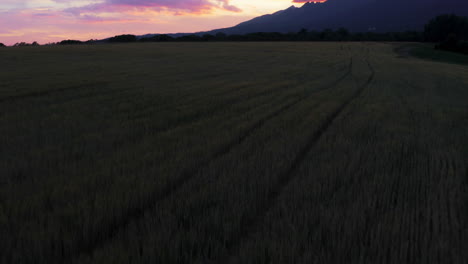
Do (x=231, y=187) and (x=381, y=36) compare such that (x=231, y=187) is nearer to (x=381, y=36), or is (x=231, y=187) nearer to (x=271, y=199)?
(x=271, y=199)

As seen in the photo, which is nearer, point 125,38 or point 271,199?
point 271,199

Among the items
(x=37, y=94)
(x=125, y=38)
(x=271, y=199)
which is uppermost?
(x=125, y=38)

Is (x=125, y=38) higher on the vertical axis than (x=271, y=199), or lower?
higher

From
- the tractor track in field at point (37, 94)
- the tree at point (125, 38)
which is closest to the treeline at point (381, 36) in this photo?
the tree at point (125, 38)

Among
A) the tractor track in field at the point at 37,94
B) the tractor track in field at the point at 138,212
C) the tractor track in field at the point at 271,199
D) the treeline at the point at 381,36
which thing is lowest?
the tractor track in field at the point at 271,199

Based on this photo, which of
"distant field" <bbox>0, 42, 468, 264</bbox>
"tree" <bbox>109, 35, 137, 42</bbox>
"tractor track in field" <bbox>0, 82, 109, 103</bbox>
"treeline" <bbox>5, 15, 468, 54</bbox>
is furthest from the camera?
"treeline" <bbox>5, 15, 468, 54</bbox>

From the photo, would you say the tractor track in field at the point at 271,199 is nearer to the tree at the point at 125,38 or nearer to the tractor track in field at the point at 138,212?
the tractor track in field at the point at 138,212

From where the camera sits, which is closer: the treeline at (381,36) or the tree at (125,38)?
the tree at (125,38)

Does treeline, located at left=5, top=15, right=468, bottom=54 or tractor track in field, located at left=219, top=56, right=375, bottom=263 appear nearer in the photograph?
tractor track in field, located at left=219, top=56, right=375, bottom=263

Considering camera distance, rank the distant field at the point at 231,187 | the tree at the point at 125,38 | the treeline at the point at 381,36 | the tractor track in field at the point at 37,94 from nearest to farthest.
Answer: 1. the distant field at the point at 231,187
2. the tractor track in field at the point at 37,94
3. the tree at the point at 125,38
4. the treeline at the point at 381,36

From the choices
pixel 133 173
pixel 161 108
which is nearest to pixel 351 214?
pixel 133 173

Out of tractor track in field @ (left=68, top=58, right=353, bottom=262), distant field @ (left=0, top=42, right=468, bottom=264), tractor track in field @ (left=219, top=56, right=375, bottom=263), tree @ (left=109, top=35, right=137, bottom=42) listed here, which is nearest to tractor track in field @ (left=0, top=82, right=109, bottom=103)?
distant field @ (left=0, top=42, right=468, bottom=264)

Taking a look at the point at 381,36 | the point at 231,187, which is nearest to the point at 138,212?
the point at 231,187

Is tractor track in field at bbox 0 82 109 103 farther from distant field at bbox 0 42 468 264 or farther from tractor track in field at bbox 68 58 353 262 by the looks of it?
tractor track in field at bbox 68 58 353 262
